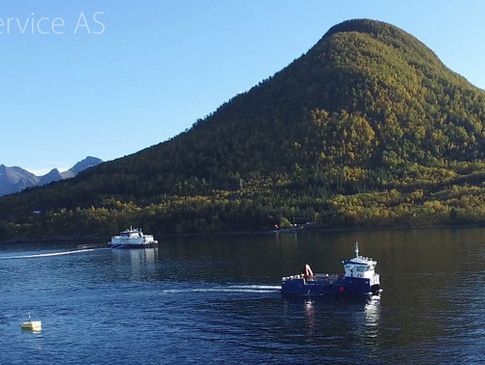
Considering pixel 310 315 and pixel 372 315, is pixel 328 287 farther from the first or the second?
pixel 372 315

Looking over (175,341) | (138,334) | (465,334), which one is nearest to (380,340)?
(465,334)

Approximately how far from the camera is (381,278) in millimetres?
156875

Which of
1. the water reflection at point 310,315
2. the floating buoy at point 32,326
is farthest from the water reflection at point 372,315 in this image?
the floating buoy at point 32,326

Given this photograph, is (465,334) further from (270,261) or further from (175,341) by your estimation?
(270,261)

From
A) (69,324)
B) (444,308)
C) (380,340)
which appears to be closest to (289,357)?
(380,340)

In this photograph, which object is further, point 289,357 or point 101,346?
point 101,346

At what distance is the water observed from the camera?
9850cm

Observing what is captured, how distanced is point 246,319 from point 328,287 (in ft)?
87.8

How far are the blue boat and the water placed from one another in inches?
140

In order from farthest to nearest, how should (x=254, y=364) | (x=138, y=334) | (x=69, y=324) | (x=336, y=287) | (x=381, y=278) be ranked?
(x=381, y=278)
(x=336, y=287)
(x=69, y=324)
(x=138, y=334)
(x=254, y=364)

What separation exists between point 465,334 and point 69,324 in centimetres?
7105

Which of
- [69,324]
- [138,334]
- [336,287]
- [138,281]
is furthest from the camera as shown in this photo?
[138,281]

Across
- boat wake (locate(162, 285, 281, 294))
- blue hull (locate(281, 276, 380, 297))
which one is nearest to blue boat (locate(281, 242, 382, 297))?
blue hull (locate(281, 276, 380, 297))

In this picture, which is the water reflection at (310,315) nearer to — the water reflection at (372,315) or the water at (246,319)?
the water at (246,319)
